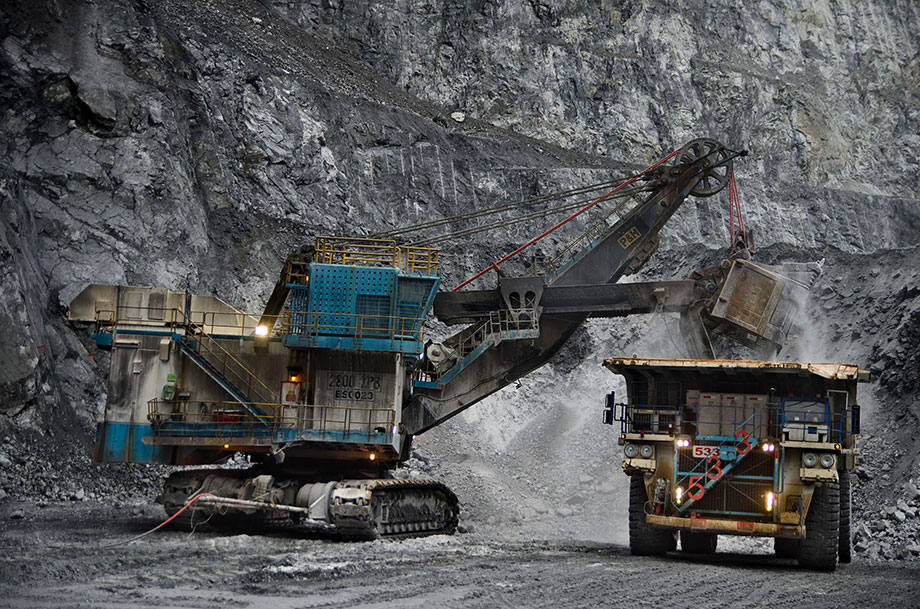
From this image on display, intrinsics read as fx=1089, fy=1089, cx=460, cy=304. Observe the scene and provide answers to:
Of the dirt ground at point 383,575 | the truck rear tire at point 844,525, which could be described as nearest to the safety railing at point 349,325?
the dirt ground at point 383,575

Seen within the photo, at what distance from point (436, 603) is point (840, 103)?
40184 millimetres

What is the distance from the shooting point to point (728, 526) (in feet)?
45.6

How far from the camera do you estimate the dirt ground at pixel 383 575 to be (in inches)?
404

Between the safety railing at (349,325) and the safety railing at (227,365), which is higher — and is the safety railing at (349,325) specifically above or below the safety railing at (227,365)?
above

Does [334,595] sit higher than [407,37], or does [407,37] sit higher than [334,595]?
[407,37]

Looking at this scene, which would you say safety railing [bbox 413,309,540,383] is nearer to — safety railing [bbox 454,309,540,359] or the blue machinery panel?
safety railing [bbox 454,309,540,359]

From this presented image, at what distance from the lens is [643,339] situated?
30266 millimetres

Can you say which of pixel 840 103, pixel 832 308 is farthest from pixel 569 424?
pixel 840 103

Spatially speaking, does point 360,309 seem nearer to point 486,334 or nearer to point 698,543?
point 486,334

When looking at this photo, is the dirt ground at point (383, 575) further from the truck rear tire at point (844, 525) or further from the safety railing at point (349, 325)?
the safety railing at point (349, 325)

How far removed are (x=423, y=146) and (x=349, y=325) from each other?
64.7 ft

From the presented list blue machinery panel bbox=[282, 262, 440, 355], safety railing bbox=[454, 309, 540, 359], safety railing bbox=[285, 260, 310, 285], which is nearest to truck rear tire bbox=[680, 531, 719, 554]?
safety railing bbox=[454, 309, 540, 359]

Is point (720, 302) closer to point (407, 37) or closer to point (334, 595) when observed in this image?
point (334, 595)

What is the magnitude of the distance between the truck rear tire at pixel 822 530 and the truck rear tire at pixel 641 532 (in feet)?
6.33
